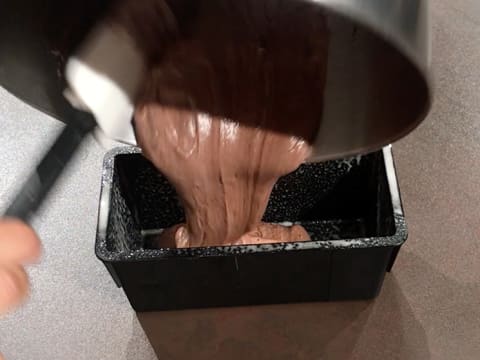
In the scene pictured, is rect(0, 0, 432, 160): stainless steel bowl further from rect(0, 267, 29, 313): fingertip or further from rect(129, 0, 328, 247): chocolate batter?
rect(0, 267, 29, 313): fingertip

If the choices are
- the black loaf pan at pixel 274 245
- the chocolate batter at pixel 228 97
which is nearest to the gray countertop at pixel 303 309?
the black loaf pan at pixel 274 245

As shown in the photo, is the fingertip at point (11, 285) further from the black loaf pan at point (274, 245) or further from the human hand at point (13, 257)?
the black loaf pan at point (274, 245)

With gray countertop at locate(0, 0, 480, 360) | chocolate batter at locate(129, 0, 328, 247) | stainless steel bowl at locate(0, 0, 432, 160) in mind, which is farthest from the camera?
gray countertop at locate(0, 0, 480, 360)

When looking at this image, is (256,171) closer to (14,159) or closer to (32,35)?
(32,35)

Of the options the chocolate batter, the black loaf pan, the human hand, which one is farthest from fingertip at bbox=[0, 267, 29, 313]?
the chocolate batter

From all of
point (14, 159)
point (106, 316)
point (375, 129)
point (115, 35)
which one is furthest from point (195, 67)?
point (14, 159)
